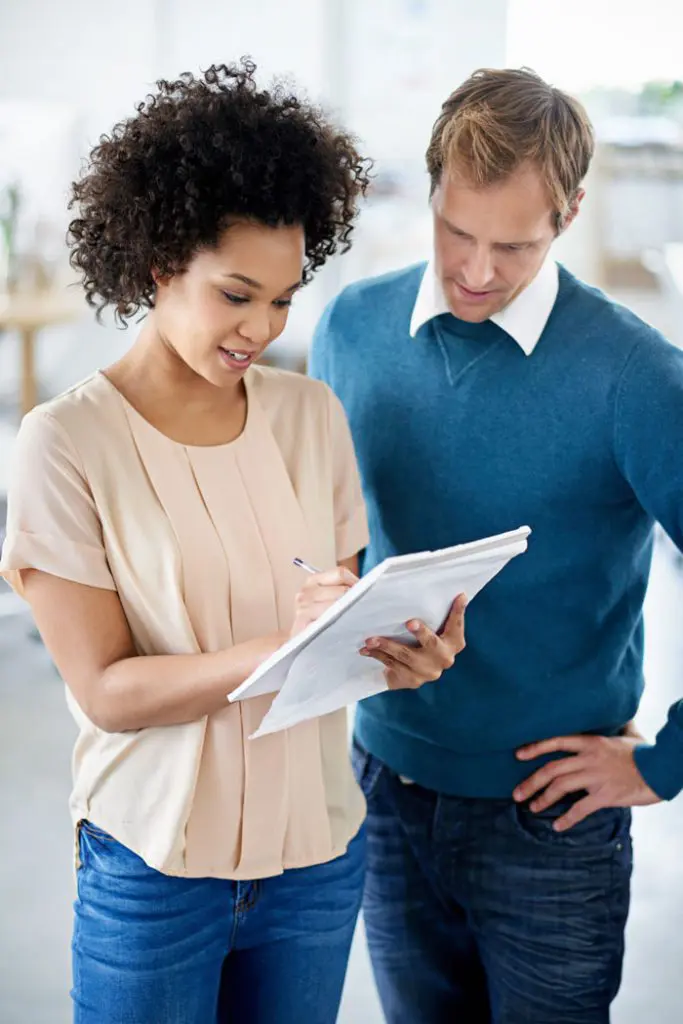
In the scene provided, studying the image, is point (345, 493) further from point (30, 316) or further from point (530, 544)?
point (30, 316)

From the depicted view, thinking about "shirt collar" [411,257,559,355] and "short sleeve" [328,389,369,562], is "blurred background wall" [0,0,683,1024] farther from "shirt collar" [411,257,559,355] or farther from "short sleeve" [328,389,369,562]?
"short sleeve" [328,389,369,562]

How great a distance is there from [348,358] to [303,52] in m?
3.93

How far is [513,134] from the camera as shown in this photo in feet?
4.33

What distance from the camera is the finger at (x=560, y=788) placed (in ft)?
4.93

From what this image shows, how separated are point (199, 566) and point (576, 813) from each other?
0.59 meters

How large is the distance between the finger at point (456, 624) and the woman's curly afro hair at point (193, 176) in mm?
401

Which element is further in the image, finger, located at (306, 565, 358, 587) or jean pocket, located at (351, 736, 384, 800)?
jean pocket, located at (351, 736, 384, 800)

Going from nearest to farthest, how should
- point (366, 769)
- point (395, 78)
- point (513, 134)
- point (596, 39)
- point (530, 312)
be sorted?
1. point (513, 134)
2. point (530, 312)
3. point (366, 769)
4. point (596, 39)
5. point (395, 78)

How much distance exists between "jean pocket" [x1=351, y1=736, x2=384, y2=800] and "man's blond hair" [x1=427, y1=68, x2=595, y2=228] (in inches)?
27.7

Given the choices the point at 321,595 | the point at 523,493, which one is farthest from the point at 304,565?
the point at 523,493

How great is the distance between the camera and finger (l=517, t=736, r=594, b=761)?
4.95ft

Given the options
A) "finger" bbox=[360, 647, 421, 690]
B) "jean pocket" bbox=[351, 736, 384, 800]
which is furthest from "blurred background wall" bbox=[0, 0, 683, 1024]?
"finger" bbox=[360, 647, 421, 690]

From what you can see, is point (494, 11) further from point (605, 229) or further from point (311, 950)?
point (311, 950)

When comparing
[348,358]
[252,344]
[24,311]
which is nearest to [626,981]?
[348,358]
